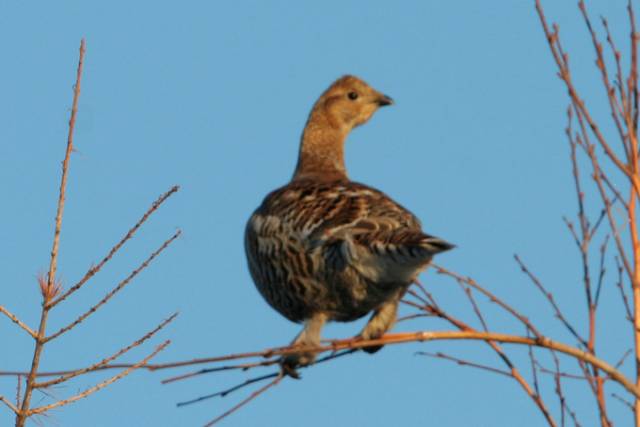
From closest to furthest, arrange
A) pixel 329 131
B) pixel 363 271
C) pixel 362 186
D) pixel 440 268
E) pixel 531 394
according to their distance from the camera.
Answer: pixel 531 394 → pixel 440 268 → pixel 363 271 → pixel 362 186 → pixel 329 131

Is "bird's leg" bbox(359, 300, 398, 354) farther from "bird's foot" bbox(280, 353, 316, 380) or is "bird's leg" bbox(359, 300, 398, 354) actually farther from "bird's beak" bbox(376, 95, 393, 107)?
"bird's beak" bbox(376, 95, 393, 107)

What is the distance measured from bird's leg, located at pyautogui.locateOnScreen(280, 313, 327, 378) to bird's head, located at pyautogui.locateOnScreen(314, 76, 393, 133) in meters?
3.25

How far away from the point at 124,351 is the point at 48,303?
0.55 m

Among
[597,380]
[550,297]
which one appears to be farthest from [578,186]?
[597,380]

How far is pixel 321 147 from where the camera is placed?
10.4m

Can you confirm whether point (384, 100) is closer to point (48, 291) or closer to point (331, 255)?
point (331, 255)

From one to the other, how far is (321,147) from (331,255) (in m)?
3.26

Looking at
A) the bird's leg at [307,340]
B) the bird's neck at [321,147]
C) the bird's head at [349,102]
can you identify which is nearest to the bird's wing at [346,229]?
the bird's leg at [307,340]

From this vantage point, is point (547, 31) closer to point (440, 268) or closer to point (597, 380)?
point (440, 268)

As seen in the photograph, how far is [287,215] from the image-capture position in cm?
770

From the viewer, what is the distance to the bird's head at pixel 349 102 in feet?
35.0

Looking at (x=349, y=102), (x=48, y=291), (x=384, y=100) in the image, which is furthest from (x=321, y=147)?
(x=48, y=291)

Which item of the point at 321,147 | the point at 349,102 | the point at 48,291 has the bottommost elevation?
the point at 48,291

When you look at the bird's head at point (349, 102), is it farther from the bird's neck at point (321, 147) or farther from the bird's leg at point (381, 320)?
the bird's leg at point (381, 320)
